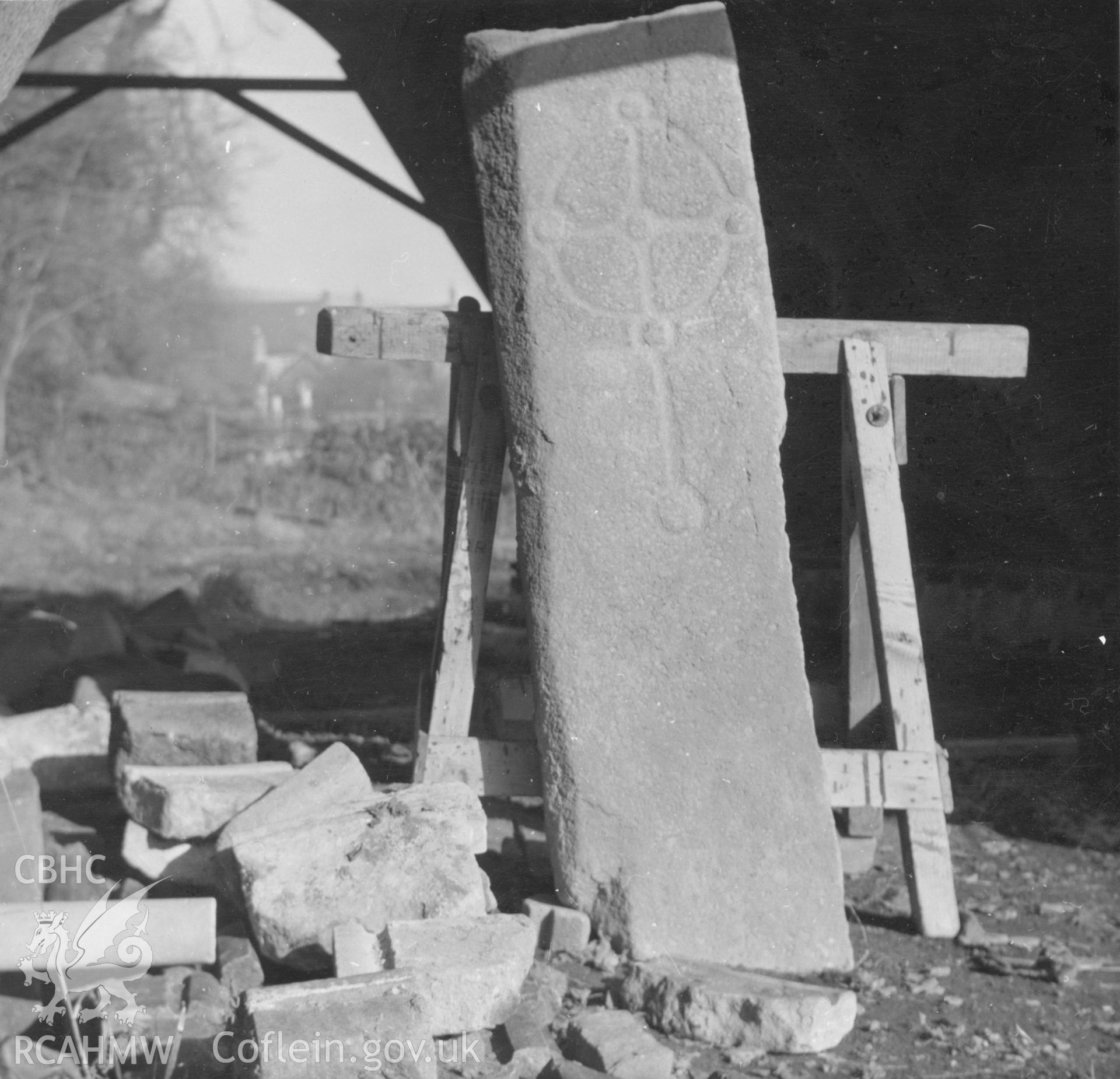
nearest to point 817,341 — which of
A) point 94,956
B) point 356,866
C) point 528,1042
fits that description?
point 356,866

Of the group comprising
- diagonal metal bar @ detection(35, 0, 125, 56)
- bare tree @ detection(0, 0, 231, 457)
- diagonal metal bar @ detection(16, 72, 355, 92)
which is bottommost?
diagonal metal bar @ detection(16, 72, 355, 92)

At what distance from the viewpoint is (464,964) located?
2680 mm

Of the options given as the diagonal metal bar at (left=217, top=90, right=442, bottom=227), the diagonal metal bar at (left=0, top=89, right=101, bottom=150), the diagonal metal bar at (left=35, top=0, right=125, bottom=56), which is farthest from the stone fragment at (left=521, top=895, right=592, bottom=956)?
the diagonal metal bar at (left=35, top=0, right=125, bottom=56)

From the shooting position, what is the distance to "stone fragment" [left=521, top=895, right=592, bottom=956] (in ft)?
10.3

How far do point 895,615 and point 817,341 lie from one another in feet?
2.69

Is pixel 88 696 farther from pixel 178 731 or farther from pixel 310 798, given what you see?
Answer: pixel 310 798

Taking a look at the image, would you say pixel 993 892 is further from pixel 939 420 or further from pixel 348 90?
pixel 348 90

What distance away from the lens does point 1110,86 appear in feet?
15.5

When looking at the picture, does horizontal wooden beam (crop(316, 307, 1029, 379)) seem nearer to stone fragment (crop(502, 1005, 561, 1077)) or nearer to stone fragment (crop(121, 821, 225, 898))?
stone fragment (crop(121, 821, 225, 898))

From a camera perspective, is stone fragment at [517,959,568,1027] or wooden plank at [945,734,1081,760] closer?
stone fragment at [517,959,568,1027]

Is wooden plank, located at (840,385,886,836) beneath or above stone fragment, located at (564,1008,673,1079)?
above

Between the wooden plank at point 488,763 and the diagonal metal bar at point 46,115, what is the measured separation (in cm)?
350

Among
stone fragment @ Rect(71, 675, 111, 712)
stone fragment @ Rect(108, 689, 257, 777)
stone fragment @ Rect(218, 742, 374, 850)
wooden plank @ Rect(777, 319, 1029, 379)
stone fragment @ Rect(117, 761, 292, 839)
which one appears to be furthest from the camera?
stone fragment @ Rect(71, 675, 111, 712)

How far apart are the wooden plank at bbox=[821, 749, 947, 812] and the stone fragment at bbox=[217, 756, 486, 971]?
0.98m
